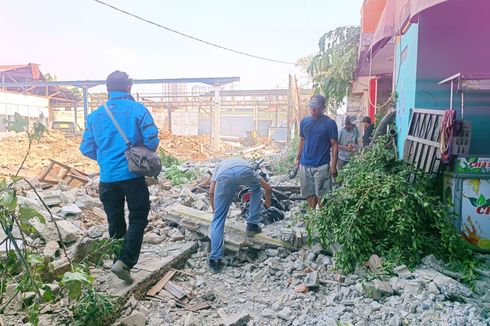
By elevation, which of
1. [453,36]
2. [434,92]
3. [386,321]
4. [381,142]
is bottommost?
[386,321]

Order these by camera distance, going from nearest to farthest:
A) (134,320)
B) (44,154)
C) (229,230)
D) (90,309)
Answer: (90,309) < (134,320) < (229,230) < (44,154)

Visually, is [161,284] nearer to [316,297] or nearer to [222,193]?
[222,193]

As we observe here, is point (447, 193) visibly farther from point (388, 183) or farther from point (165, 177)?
point (165, 177)

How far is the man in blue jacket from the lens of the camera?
134 inches

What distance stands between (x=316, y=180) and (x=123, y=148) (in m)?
2.96

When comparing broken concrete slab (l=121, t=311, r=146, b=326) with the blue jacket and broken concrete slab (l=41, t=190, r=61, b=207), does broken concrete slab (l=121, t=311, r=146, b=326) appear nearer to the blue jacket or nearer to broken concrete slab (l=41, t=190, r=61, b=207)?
the blue jacket

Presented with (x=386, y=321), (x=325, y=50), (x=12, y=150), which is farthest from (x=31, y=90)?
(x=386, y=321)

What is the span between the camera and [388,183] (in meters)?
4.02

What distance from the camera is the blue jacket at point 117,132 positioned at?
11.3ft

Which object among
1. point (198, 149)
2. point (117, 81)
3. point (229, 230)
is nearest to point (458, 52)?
point (229, 230)

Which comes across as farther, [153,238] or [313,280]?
[153,238]

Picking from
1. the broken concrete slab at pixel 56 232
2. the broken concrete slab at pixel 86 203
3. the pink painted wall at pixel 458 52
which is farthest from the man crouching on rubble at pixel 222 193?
the broken concrete slab at pixel 86 203

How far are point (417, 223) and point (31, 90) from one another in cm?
2635

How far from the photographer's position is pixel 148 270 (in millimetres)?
3852
